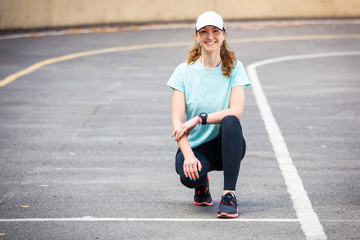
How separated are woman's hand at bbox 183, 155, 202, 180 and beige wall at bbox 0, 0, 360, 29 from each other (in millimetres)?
20413

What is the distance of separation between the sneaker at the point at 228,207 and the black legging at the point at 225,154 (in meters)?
0.08

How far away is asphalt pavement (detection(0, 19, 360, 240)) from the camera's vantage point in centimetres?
580

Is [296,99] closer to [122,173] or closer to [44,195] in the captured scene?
[122,173]

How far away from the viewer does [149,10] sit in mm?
28094

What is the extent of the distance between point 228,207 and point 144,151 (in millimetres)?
3010

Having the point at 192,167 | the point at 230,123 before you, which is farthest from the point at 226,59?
the point at 192,167

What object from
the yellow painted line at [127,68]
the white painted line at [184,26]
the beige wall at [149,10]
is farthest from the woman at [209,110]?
the beige wall at [149,10]

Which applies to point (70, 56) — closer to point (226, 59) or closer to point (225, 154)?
point (226, 59)

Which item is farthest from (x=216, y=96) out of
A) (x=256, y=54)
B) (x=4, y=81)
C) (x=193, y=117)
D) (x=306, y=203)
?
(x=256, y=54)

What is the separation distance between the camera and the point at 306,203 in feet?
20.9

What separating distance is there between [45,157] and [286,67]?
30.2 feet

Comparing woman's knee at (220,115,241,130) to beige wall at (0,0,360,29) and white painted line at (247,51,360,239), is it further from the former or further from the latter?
beige wall at (0,0,360,29)

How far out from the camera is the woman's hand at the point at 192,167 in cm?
579

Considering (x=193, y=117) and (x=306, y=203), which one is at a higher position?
(x=193, y=117)
